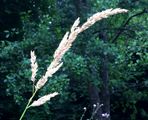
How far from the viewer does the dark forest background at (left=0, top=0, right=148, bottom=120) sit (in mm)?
4980

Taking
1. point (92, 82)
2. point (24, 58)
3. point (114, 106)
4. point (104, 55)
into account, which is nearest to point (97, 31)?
point (104, 55)

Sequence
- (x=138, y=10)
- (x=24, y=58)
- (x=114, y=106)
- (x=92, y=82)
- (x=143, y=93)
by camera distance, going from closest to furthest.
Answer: (x=24, y=58)
(x=92, y=82)
(x=138, y=10)
(x=143, y=93)
(x=114, y=106)

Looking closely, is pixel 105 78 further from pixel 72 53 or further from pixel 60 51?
pixel 60 51

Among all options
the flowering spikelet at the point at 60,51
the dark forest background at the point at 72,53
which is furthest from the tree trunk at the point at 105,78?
the flowering spikelet at the point at 60,51

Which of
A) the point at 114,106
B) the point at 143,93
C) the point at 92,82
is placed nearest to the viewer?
the point at 92,82

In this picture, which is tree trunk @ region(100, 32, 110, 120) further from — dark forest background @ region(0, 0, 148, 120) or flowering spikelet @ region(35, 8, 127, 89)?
flowering spikelet @ region(35, 8, 127, 89)

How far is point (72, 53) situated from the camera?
4.95 metres

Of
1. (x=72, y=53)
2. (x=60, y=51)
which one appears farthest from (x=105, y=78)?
(x=60, y=51)

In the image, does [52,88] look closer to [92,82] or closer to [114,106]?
[92,82]

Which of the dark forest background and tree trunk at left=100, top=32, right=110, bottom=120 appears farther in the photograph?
tree trunk at left=100, top=32, right=110, bottom=120

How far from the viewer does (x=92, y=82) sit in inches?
210

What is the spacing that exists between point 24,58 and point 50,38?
1.53 feet

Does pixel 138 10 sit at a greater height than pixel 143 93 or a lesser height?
greater

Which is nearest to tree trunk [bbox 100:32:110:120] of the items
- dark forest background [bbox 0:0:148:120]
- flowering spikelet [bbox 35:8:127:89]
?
dark forest background [bbox 0:0:148:120]
